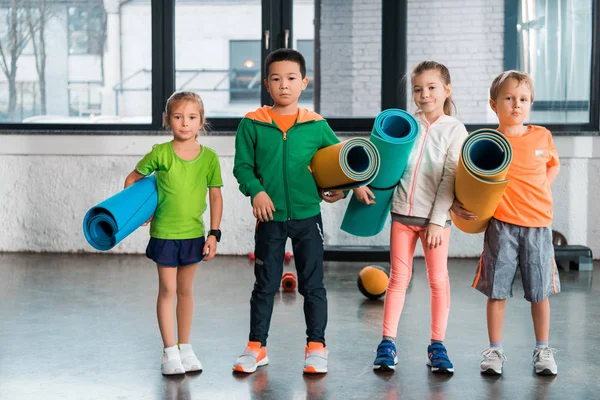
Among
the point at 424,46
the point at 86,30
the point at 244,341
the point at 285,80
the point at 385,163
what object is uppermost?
the point at 86,30

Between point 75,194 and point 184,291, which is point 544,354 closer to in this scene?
point 184,291

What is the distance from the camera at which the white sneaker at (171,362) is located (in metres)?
2.83

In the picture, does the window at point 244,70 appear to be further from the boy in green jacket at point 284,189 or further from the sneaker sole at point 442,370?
the sneaker sole at point 442,370

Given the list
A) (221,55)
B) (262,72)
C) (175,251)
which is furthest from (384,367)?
(221,55)

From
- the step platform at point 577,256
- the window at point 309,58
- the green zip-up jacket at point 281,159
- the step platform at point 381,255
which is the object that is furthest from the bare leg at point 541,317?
the window at point 309,58

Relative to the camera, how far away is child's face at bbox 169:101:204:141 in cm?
280

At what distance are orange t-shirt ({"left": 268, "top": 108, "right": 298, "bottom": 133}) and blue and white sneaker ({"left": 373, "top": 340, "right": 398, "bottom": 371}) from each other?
805mm

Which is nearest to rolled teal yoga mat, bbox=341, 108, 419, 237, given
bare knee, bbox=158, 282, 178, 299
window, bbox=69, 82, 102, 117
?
bare knee, bbox=158, 282, 178, 299

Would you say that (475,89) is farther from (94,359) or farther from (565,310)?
(94,359)

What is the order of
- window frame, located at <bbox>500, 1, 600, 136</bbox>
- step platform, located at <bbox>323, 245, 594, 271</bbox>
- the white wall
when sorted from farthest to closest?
the white wall < window frame, located at <bbox>500, 1, 600, 136</bbox> < step platform, located at <bbox>323, 245, 594, 271</bbox>

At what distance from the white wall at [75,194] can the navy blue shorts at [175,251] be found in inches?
110

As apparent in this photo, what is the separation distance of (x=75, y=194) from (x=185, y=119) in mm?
3121

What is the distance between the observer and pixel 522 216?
9.09ft

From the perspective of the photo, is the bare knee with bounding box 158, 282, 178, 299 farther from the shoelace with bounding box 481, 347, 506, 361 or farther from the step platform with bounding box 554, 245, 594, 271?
the step platform with bounding box 554, 245, 594, 271
